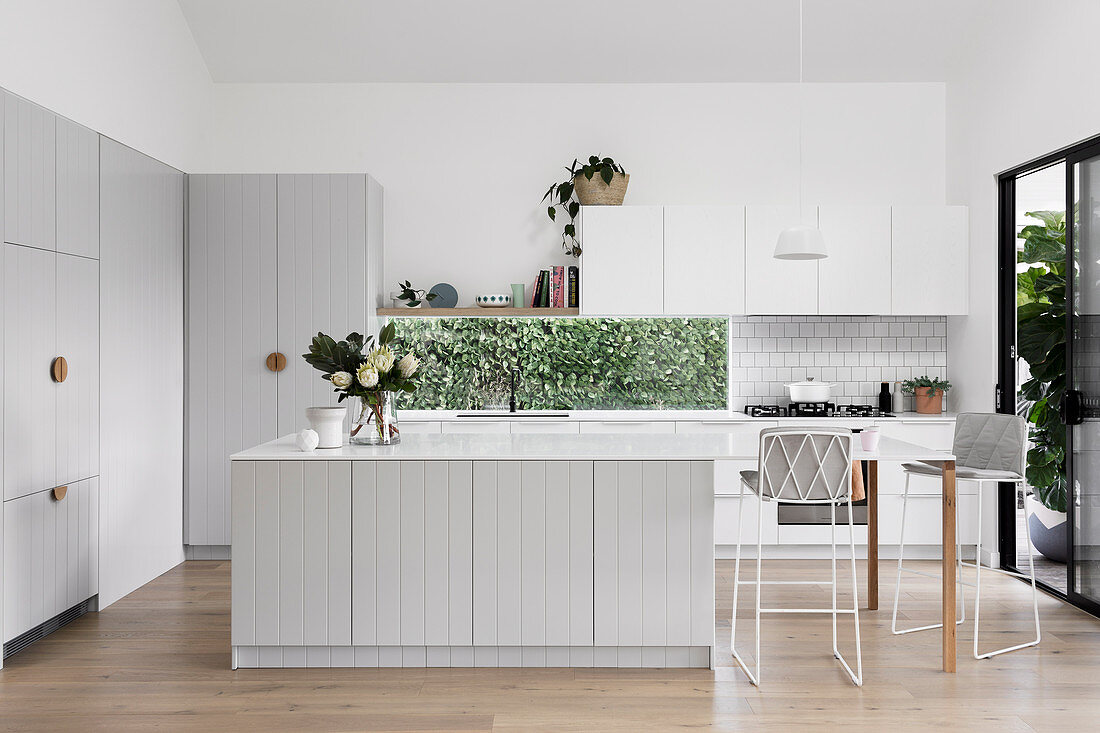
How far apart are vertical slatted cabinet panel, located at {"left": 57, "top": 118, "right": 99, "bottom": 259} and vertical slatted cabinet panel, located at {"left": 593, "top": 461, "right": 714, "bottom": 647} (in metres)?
2.75

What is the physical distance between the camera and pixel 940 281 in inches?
212

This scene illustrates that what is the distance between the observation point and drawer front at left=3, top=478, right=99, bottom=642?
3.59 m

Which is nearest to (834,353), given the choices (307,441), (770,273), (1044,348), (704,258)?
(770,273)

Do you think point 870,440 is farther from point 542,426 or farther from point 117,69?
point 117,69

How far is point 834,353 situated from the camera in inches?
228

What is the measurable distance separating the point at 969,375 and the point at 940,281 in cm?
63

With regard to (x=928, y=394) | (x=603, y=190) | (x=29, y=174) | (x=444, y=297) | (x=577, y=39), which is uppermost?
(x=577, y=39)

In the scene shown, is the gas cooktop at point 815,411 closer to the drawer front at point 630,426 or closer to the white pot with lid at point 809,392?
the white pot with lid at point 809,392

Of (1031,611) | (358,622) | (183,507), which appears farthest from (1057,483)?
(183,507)

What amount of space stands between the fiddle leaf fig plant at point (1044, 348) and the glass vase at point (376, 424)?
3466 millimetres

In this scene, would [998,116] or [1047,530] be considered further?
[998,116]

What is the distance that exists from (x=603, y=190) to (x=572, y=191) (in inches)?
13.0

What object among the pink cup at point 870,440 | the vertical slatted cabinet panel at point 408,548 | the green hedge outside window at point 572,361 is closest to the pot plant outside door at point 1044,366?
the pink cup at point 870,440

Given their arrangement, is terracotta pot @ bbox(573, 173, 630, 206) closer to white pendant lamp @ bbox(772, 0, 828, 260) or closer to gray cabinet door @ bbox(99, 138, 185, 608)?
white pendant lamp @ bbox(772, 0, 828, 260)
